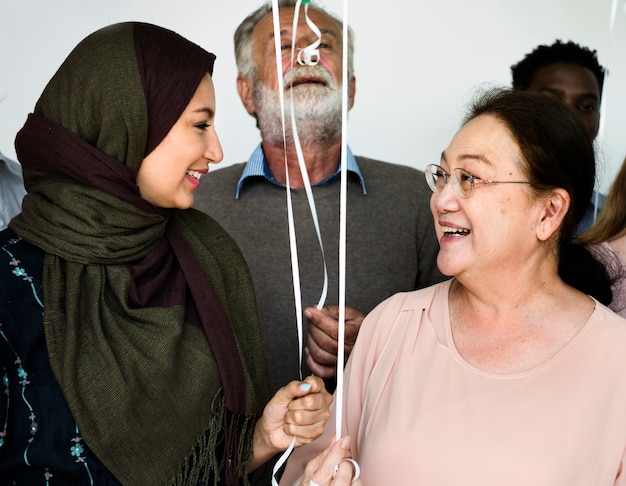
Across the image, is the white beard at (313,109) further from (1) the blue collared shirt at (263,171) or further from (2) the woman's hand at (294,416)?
(2) the woman's hand at (294,416)

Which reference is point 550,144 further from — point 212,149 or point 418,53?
point 418,53

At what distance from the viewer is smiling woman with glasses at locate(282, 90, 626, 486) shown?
1.57m

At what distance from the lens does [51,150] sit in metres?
1.63

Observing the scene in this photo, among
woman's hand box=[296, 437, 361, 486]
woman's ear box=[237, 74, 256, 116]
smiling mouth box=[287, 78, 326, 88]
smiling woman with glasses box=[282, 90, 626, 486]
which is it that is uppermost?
smiling mouth box=[287, 78, 326, 88]

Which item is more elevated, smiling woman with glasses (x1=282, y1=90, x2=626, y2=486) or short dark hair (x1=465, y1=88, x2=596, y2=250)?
short dark hair (x1=465, y1=88, x2=596, y2=250)

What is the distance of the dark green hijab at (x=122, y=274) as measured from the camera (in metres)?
1.59

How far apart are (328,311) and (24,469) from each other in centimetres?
85

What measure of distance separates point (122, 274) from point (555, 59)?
217 centimetres

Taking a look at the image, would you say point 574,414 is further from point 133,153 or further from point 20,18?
point 20,18

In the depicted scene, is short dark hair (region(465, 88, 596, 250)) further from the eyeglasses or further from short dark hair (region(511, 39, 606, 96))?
short dark hair (region(511, 39, 606, 96))

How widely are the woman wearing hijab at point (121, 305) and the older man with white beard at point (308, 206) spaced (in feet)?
1.93

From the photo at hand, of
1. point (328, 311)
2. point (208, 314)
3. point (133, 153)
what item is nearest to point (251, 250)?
point (328, 311)

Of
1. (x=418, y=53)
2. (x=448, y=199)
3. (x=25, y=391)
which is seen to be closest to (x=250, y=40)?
(x=418, y=53)

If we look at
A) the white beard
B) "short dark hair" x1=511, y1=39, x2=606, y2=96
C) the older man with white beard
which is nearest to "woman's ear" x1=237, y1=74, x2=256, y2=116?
the older man with white beard
